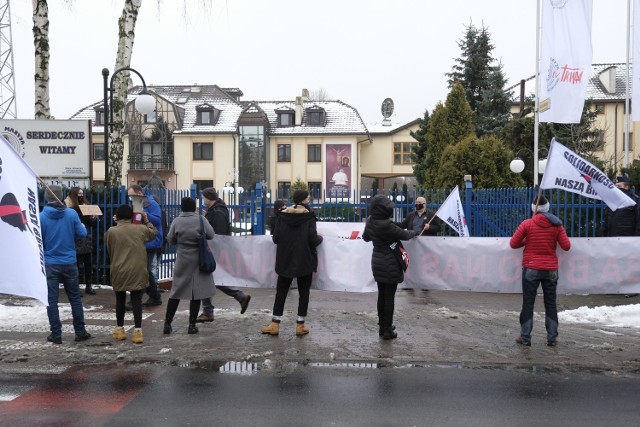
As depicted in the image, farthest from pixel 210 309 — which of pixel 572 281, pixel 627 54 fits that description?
pixel 627 54

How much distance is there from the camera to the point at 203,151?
56438mm

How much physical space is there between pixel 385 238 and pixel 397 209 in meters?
5.62

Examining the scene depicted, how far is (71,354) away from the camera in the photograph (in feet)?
25.5

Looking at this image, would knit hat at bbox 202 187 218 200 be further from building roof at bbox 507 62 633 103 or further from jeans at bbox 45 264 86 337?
building roof at bbox 507 62 633 103

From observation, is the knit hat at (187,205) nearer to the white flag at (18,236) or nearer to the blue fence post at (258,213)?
the white flag at (18,236)

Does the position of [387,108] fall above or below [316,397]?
above

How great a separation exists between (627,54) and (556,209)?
9494 mm

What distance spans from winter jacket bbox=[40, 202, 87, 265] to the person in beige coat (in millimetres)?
486

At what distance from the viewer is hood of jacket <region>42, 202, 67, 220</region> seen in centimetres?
829

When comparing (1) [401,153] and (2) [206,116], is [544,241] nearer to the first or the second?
(2) [206,116]

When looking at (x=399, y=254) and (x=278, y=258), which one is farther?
(x=278, y=258)

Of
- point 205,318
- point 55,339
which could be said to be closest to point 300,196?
point 205,318

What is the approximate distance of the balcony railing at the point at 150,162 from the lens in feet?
184

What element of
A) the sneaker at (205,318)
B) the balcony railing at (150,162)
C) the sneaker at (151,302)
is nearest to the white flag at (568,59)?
the sneaker at (151,302)
